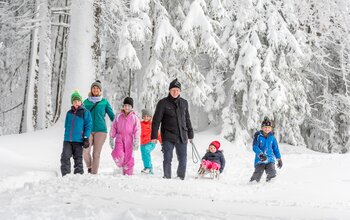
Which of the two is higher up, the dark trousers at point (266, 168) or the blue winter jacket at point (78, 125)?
the blue winter jacket at point (78, 125)

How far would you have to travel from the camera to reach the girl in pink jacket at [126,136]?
31.4 ft

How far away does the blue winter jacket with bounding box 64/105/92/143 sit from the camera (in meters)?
8.98

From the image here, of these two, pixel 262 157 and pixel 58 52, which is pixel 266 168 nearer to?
pixel 262 157

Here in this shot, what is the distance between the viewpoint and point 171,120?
8.88 metres

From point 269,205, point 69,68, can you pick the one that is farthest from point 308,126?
point 269,205

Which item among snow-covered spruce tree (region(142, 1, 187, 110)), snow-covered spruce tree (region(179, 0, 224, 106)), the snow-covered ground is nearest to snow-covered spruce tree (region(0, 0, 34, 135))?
snow-covered spruce tree (region(142, 1, 187, 110))

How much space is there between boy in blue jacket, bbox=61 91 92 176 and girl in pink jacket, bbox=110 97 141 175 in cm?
74

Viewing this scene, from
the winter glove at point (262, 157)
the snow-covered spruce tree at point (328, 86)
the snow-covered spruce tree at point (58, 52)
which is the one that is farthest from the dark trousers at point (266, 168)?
the snow-covered spruce tree at point (328, 86)

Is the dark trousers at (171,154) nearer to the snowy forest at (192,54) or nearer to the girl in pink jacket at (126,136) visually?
the girl in pink jacket at (126,136)

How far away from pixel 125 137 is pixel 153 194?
307 cm

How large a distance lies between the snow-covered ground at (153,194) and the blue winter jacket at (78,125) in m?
0.97

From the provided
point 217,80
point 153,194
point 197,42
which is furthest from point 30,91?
point 153,194

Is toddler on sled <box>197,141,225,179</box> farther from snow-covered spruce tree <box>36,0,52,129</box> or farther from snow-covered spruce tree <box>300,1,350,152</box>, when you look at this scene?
snow-covered spruce tree <box>300,1,350,152</box>

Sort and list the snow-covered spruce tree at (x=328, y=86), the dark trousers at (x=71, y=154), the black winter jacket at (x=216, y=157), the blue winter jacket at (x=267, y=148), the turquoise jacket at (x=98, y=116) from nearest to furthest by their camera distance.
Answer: the dark trousers at (x=71, y=154) < the turquoise jacket at (x=98, y=116) < the blue winter jacket at (x=267, y=148) < the black winter jacket at (x=216, y=157) < the snow-covered spruce tree at (x=328, y=86)
